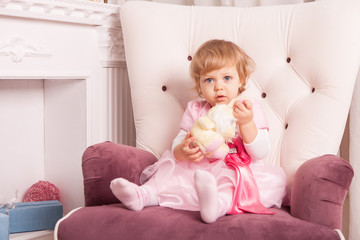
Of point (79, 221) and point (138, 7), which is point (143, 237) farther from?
point (138, 7)

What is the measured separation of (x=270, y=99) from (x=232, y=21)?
0.29 metres

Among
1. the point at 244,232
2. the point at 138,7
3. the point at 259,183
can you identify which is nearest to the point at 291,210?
the point at 259,183

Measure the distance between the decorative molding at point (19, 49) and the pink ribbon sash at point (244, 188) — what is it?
2.28 feet

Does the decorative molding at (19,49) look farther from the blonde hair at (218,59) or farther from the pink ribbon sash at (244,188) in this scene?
the pink ribbon sash at (244,188)

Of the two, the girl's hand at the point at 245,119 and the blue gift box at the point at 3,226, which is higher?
the girl's hand at the point at 245,119

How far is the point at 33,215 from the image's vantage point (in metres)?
1.75

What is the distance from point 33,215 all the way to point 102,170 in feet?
1.72

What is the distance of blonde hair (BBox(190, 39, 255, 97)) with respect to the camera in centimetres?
139

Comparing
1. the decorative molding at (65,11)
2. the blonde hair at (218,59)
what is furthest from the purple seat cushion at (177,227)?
the decorative molding at (65,11)

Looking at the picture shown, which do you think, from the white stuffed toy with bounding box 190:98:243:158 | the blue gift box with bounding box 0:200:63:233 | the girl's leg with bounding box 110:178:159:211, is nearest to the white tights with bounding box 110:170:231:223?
the girl's leg with bounding box 110:178:159:211

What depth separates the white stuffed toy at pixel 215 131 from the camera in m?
1.30

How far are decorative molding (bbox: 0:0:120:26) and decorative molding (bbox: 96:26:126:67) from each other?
29 millimetres

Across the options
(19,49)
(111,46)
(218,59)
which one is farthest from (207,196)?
(111,46)

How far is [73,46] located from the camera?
5.70ft
